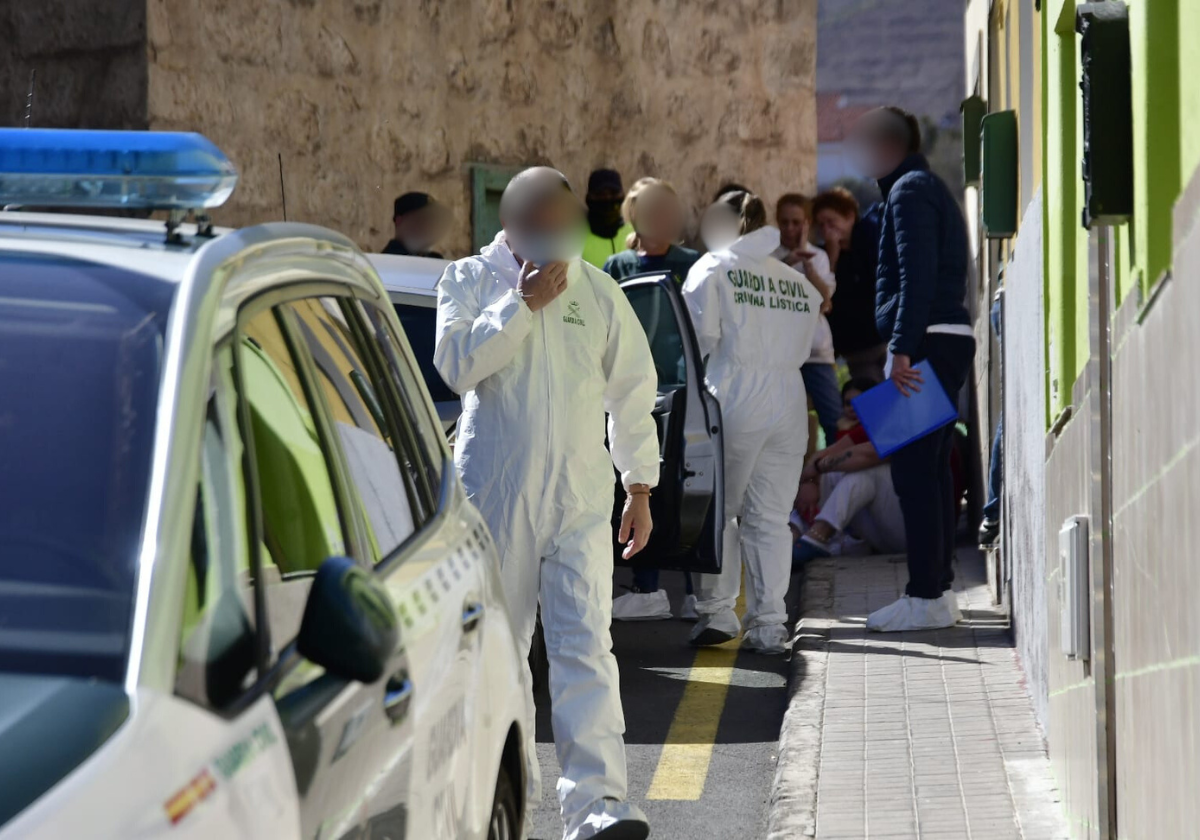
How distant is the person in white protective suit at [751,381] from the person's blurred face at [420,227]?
1876 millimetres

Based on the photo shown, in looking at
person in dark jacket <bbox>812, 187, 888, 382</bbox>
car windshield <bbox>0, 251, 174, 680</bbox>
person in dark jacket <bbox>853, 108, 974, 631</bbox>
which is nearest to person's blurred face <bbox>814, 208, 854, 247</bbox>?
person in dark jacket <bbox>812, 187, 888, 382</bbox>

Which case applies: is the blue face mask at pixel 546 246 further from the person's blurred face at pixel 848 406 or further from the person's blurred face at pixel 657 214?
the person's blurred face at pixel 848 406

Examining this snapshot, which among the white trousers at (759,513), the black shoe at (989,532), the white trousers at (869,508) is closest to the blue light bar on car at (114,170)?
the white trousers at (759,513)

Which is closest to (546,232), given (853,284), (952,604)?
(952,604)

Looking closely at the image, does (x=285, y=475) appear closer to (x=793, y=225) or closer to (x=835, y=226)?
(x=793, y=225)

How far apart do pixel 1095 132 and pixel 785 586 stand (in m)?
5.42

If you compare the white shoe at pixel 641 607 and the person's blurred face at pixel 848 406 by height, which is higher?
the person's blurred face at pixel 848 406

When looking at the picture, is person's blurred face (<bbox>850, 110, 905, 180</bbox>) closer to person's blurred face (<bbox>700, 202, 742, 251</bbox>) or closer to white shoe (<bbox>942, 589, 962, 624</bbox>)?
person's blurred face (<bbox>700, 202, 742, 251</bbox>)

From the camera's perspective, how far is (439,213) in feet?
34.1

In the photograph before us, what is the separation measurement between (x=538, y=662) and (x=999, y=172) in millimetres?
2924

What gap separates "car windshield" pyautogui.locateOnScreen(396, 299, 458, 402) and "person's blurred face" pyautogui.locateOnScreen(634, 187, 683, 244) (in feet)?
8.50

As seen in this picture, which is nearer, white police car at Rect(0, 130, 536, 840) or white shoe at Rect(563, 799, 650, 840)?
white police car at Rect(0, 130, 536, 840)

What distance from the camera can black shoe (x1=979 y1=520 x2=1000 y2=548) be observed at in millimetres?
9844

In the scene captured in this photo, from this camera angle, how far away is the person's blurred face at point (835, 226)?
1319 centimetres
